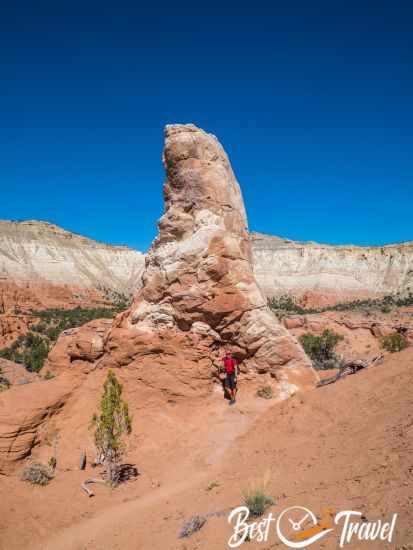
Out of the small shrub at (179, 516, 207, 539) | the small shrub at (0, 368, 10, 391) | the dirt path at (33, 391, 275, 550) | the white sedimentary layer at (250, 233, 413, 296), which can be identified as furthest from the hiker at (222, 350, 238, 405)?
the white sedimentary layer at (250, 233, 413, 296)

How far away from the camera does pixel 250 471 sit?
268 inches

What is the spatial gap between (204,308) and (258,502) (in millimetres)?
6198

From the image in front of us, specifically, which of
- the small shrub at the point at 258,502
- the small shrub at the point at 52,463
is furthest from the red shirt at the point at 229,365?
the small shrub at the point at 258,502

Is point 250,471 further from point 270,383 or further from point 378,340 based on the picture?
point 378,340

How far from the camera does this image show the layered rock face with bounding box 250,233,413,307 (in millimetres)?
75875

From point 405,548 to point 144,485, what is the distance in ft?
19.5

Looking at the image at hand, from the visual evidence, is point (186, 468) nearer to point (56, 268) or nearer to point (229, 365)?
point (229, 365)

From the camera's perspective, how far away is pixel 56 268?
2970 inches

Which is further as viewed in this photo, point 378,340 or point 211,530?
point 378,340

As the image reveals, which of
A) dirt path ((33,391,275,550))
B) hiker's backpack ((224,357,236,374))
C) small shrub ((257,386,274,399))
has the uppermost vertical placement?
hiker's backpack ((224,357,236,374))

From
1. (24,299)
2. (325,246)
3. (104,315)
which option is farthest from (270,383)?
(325,246)

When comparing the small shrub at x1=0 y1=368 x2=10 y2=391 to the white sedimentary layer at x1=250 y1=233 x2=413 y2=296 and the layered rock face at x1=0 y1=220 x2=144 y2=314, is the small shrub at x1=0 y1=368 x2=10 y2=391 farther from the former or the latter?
the white sedimentary layer at x1=250 y1=233 x2=413 y2=296

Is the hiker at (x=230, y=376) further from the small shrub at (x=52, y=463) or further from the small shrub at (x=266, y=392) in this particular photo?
the small shrub at (x=52, y=463)

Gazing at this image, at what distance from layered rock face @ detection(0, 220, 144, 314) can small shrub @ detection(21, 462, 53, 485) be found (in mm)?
48377
